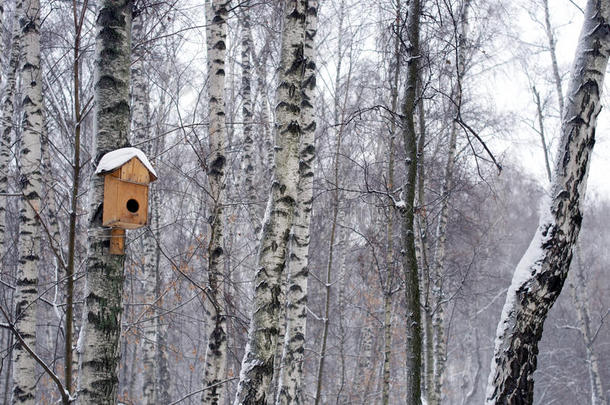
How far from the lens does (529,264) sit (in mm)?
3979

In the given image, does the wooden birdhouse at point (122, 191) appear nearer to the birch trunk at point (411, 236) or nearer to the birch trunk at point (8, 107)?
the birch trunk at point (411, 236)

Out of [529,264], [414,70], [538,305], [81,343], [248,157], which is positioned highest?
[248,157]

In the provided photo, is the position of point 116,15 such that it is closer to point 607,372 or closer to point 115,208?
point 115,208

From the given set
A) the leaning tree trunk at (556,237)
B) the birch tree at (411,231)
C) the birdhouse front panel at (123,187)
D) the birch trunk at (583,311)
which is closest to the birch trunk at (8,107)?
the birdhouse front panel at (123,187)

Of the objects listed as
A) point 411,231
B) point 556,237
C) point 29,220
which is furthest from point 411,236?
point 29,220

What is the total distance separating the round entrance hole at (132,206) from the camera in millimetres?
3066

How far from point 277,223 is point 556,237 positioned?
221 cm

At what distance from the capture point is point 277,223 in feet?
13.2

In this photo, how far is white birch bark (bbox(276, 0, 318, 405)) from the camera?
618cm

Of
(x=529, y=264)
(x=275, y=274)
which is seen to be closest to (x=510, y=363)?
(x=529, y=264)

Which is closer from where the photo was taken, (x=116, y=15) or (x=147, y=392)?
(x=116, y=15)

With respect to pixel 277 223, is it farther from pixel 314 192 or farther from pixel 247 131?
pixel 314 192

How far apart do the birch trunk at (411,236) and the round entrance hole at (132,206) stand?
2.30 m

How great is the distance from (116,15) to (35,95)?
9.50ft
